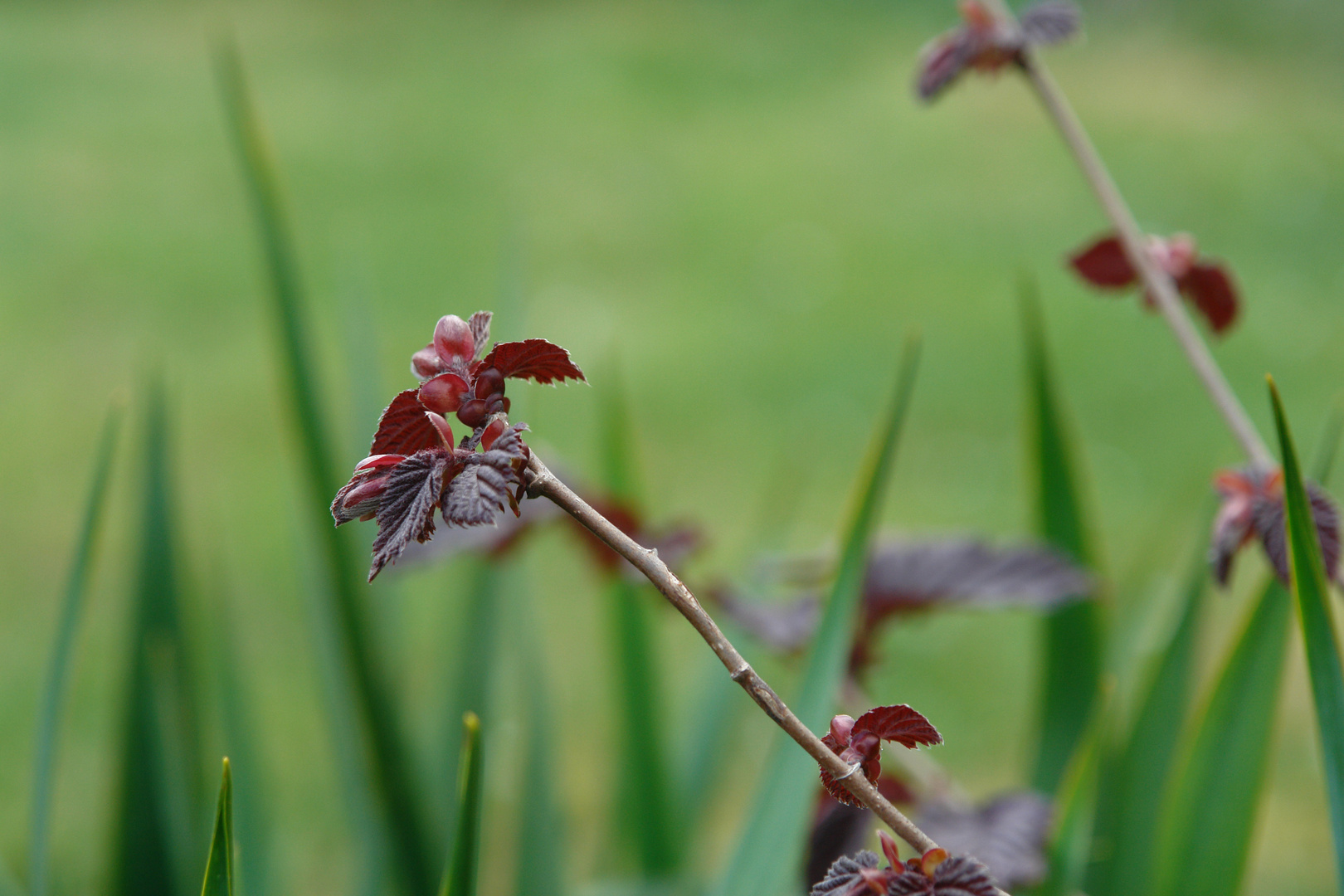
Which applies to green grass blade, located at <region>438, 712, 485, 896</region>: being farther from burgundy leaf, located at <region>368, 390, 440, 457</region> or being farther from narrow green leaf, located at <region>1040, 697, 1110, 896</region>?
narrow green leaf, located at <region>1040, 697, 1110, 896</region>

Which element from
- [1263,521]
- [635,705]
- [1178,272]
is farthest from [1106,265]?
[635,705]

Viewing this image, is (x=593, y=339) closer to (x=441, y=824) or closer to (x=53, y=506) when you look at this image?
(x=53, y=506)

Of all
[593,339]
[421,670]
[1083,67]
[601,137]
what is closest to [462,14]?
[601,137]

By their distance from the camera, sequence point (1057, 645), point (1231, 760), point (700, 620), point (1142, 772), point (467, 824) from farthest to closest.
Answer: point (1057, 645)
point (1142, 772)
point (1231, 760)
point (467, 824)
point (700, 620)

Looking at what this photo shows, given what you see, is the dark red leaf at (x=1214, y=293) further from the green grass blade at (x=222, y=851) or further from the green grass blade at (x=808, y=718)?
the green grass blade at (x=222, y=851)

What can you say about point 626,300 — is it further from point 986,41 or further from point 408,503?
point 408,503
